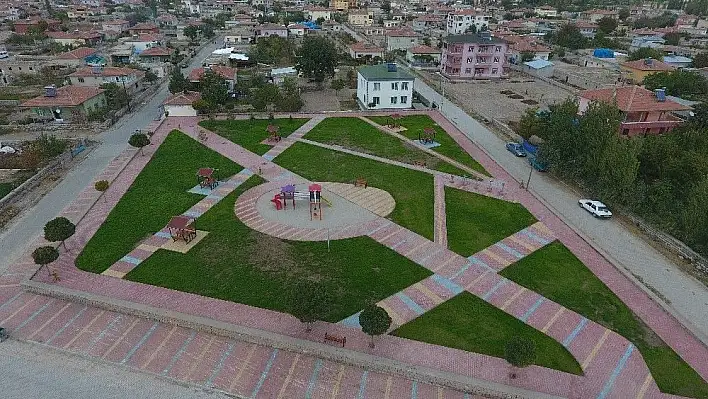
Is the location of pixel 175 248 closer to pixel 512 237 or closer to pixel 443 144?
pixel 512 237

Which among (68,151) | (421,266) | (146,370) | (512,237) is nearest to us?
(146,370)

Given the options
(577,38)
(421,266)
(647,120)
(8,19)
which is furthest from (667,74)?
(8,19)

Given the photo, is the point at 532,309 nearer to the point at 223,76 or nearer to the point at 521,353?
the point at 521,353

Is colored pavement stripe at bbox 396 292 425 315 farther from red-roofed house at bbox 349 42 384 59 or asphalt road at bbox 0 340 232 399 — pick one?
red-roofed house at bbox 349 42 384 59

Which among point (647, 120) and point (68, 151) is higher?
point (647, 120)

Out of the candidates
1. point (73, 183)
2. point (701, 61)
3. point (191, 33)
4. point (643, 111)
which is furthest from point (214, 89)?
point (701, 61)

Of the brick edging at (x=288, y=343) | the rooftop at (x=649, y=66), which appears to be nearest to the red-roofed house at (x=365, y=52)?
the rooftop at (x=649, y=66)
